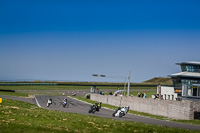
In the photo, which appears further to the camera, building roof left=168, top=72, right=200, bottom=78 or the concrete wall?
building roof left=168, top=72, right=200, bottom=78

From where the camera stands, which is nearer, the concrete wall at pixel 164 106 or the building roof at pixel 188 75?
the concrete wall at pixel 164 106

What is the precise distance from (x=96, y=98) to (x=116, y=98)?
48.1ft

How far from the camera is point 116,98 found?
2340 inches

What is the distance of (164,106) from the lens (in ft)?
132

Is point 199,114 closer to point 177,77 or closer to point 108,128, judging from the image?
point 108,128

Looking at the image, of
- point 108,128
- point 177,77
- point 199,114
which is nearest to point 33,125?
point 108,128

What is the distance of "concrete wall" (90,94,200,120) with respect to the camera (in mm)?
33438

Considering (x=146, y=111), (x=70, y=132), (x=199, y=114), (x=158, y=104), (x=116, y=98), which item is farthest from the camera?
(x=116, y=98)

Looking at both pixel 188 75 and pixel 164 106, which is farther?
pixel 188 75

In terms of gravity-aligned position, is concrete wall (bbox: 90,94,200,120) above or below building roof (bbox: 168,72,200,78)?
below

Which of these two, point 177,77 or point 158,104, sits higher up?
point 177,77

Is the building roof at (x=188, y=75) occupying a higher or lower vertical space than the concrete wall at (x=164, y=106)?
higher

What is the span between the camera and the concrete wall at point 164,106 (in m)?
33.4

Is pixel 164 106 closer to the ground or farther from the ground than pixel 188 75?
closer to the ground
